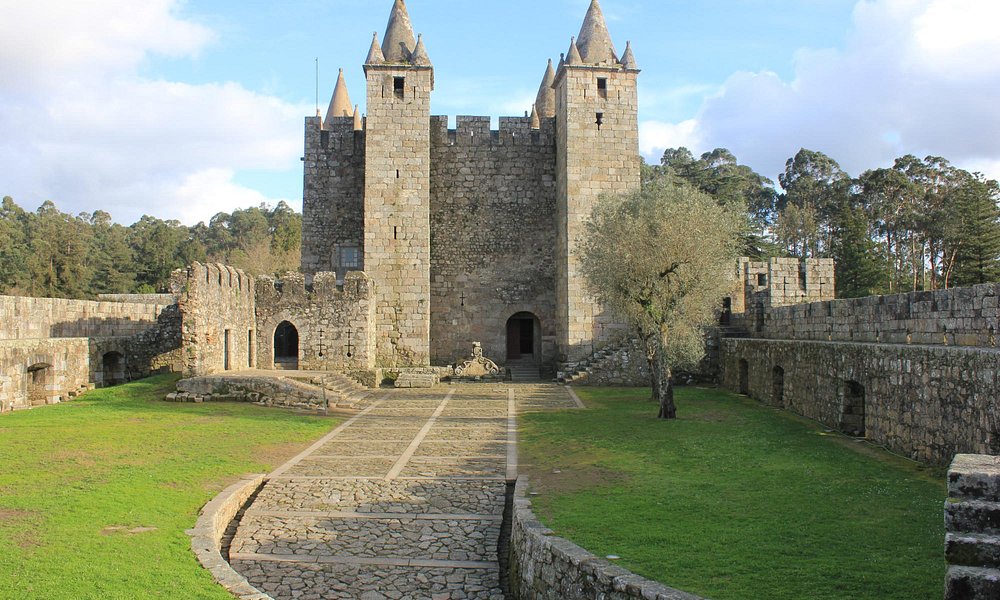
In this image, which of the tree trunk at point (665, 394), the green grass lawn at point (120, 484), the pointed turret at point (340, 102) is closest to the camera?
the green grass lawn at point (120, 484)

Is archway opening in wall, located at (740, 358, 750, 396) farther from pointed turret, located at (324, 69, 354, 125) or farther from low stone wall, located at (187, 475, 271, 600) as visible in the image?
pointed turret, located at (324, 69, 354, 125)

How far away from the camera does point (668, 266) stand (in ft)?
50.1

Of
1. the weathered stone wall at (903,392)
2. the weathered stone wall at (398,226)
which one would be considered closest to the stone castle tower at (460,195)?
the weathered stone wall at (398,226)

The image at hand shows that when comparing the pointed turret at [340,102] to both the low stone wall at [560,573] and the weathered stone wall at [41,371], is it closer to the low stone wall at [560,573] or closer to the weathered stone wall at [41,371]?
the weathered stone wall at [41,371]

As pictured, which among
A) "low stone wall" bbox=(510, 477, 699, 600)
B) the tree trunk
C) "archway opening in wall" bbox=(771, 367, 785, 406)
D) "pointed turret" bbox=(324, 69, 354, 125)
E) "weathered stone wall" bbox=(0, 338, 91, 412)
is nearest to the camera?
"low stone wall" bbox=(510, 477, 699, 600)

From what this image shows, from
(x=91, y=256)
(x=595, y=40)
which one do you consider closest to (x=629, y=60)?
(x=595, y=40)

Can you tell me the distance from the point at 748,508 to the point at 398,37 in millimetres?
23055

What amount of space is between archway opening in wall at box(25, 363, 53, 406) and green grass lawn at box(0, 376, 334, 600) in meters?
1.13

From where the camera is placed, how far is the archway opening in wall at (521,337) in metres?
28.3

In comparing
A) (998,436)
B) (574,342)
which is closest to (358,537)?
(998,436)

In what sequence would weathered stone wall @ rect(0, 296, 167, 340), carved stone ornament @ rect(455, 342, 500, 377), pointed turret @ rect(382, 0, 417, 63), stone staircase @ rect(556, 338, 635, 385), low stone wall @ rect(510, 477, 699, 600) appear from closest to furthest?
low stone wall @ rect(510, 477, 699, 600) → weathered stone wall @ rect(0, 296, 167, 340) → stone staircase @ rect(556, 338, 635, 385) → carved stone ornament @ rect(455, 342, 500, 377) → pointed turret @ rect(382, 0, 417, 63)

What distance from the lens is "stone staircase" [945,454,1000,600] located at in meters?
4.46

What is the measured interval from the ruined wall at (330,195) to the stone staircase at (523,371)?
666cm

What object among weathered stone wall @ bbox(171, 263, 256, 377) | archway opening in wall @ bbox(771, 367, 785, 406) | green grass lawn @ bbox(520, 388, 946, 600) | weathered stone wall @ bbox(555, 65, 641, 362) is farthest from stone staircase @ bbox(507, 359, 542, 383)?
green grass lawn @ bbox(520, 388, 946, 600)
